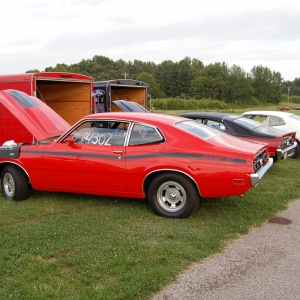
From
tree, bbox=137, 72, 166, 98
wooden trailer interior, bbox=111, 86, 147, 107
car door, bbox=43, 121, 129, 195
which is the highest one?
tree, bbox=137, 72, 166, 98

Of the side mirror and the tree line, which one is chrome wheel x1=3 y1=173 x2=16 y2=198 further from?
the tree line

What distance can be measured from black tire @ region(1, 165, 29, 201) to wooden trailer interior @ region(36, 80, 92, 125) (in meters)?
6.11

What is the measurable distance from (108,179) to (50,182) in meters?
1.04

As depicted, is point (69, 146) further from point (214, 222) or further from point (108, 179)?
point (214, 222)

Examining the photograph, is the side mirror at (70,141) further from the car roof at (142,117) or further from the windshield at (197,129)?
the windshield at (197,129)

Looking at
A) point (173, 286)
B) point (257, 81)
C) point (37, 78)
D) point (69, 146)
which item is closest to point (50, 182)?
point (69, 146)

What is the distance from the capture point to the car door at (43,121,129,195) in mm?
5891

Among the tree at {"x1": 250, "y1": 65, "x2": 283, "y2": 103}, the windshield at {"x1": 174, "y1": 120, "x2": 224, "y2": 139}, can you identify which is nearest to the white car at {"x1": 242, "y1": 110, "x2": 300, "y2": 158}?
the windshield at {"x1": 174, "y1": 120, "x2": 224, "y2": 139}

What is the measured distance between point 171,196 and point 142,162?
2.06 feet

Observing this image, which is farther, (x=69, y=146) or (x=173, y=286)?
(x=69, y=146)

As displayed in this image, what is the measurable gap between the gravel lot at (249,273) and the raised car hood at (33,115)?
12.3 feet

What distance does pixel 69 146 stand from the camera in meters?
6.22

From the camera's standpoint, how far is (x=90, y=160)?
599 cm

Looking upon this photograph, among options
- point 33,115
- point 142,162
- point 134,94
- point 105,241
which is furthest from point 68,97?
point 105,241
